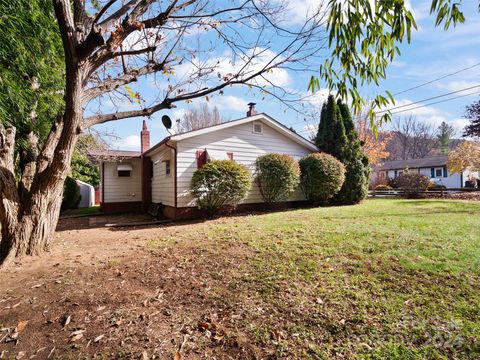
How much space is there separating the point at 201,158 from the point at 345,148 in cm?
749

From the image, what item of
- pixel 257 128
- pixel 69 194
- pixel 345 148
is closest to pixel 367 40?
pixel 257 128

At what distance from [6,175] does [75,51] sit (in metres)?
2.62

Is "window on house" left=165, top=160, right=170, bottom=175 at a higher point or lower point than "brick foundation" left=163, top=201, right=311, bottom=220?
higher

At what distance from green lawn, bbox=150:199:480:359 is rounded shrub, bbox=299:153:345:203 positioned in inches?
217

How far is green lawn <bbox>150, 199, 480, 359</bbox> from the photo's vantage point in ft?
8.09

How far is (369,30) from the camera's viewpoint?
2254 millimetres

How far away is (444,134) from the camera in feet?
150

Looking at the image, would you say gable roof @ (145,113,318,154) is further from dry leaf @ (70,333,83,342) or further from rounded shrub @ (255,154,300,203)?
dry leaf @ (70,333,83,342)

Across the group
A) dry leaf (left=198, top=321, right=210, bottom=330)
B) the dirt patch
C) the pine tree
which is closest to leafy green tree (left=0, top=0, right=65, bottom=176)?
the dirt patch

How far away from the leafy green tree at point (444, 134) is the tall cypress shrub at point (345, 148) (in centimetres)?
4294

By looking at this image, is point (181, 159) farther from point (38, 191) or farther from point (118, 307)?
point (118, 307)

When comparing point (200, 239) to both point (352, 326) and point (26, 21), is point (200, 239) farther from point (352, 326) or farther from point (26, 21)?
point (26, 21)

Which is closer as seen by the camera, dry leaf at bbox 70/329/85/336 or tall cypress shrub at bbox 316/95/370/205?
dry leaf at bbox 70/329/85/336

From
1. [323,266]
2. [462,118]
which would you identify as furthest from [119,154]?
[462,118]
